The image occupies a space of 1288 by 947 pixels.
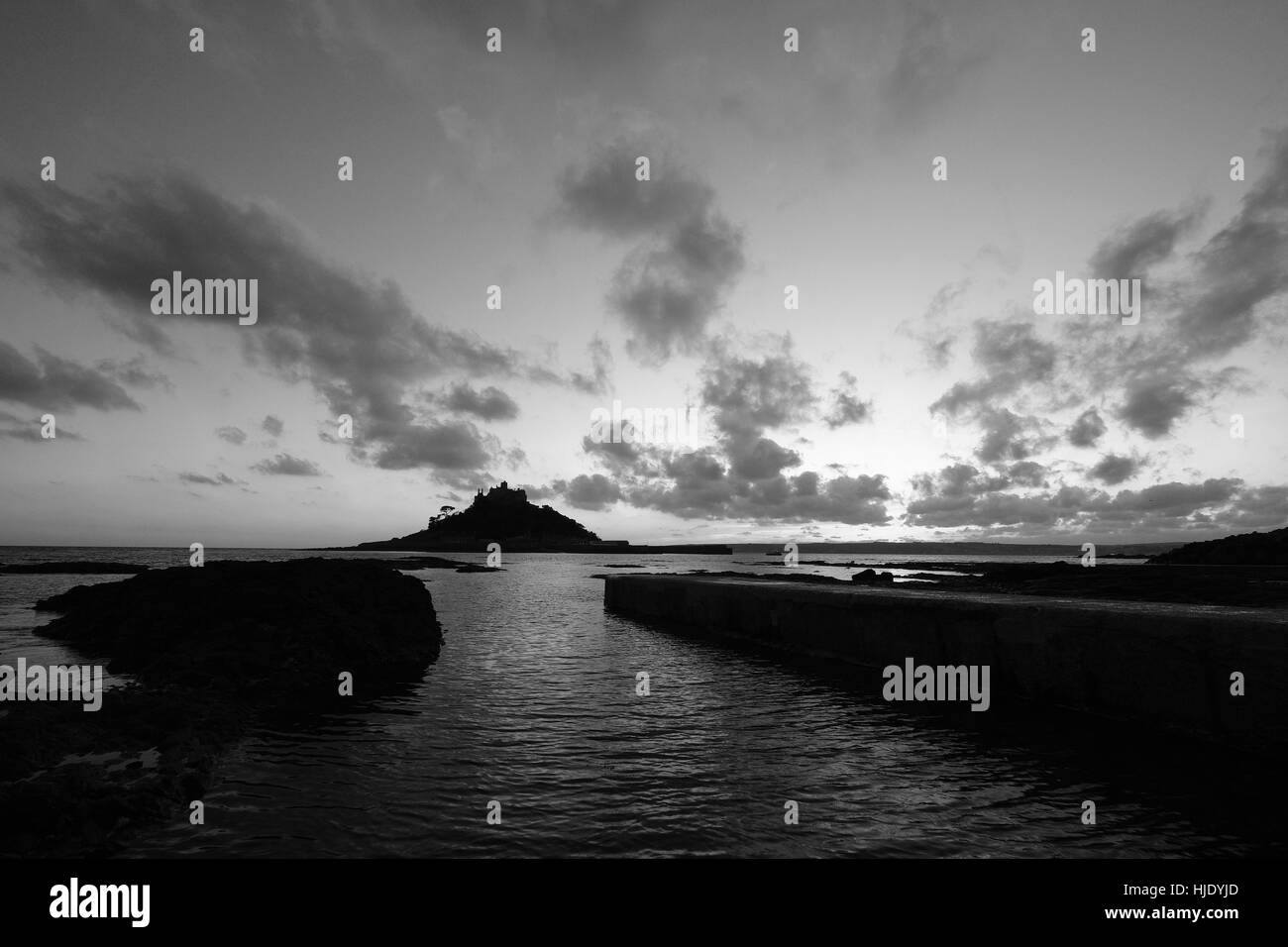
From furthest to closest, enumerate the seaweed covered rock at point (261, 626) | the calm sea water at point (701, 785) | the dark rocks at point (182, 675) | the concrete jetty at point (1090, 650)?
the seaweed covered rock at point (261, 626), the concrete jetty at point (1090, 650), the dark rocks at point (182, 675), the calm sea water at point (701, 785)

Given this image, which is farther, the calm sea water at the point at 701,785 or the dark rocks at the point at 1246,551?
the dark rocks at the point at 1246,551

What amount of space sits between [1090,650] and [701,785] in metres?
6.45

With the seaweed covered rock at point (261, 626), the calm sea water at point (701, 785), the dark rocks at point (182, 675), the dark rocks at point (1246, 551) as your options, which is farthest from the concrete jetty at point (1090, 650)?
the dark rocks at point (1246, 551)

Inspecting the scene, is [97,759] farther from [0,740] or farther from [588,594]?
[588,594]

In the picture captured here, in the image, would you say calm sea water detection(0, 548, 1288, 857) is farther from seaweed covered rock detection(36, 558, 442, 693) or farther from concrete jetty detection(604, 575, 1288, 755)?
seaweed covered rock detection(36, 558, 442, 693)

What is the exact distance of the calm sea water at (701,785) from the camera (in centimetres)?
532

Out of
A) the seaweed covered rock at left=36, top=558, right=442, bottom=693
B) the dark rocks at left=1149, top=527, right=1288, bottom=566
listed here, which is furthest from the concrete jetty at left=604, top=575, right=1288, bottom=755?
the dark rocks at left=1149, top=527, right=1288, bottom=566

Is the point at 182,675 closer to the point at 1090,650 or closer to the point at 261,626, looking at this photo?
the point at 261,626

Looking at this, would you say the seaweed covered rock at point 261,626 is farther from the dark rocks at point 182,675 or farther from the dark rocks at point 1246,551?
the dark rocks at point 1246,551

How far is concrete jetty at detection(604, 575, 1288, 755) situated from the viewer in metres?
7.28

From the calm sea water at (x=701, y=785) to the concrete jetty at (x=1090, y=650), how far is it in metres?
0.56

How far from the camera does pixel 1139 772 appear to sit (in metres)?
6.82

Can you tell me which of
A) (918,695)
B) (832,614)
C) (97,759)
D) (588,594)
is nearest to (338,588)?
(97,759)
